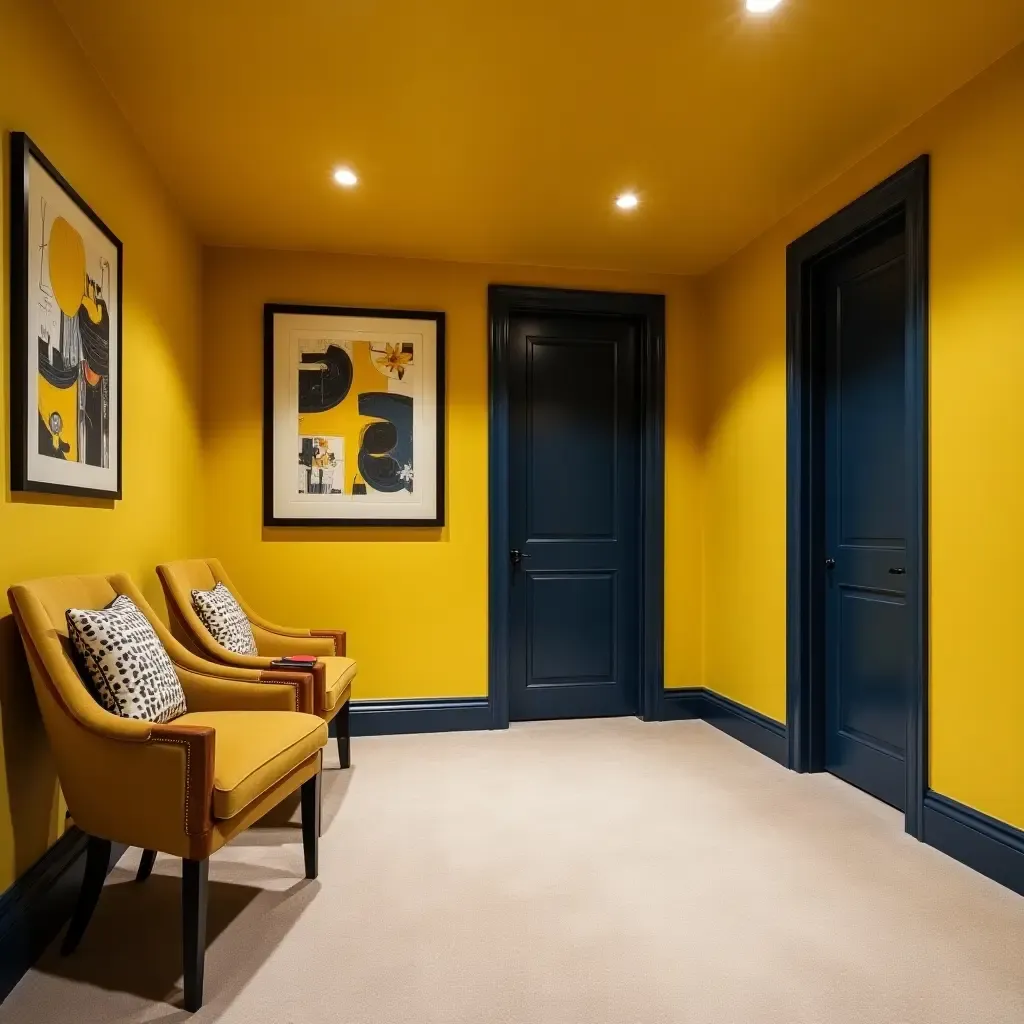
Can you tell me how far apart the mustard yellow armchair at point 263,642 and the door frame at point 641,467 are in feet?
3.24

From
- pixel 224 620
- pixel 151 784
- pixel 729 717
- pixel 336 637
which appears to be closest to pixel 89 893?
pixel 151 784

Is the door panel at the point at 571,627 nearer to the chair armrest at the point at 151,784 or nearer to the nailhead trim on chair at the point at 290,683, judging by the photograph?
the nailhead trim on chair at the point at 290,683

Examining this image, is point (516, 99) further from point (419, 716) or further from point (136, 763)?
point (419, 716)

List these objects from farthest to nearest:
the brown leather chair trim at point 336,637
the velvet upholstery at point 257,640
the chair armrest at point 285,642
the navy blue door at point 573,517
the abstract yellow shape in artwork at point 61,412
A: the navy blue door at point 573,517 → the brown leather chair trim at point 336,637 → the chair armrest at point 285,642 → the velvet upholstery at point 257,640 → the abstract yellow shape in artwork at point 61,412

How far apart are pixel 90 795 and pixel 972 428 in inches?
112

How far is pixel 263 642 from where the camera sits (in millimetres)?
3352

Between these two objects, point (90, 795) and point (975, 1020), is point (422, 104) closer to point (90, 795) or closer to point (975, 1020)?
point (90, 795)

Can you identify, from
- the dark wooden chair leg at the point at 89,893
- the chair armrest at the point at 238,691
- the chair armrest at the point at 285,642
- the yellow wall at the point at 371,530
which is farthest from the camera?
the yellow wall at the point at 371,530

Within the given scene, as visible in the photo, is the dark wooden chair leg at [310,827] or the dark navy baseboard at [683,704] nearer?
the dark wooden chair leg at [310,827]

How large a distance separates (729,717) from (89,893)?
Answer: 3100 millimetres

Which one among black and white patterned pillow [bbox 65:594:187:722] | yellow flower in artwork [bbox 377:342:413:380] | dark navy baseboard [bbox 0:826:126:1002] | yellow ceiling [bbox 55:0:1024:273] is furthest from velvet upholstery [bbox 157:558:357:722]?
yellow ceiling [bbox 55:0:1024:273]

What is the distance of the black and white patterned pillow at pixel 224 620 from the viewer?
2947 mm

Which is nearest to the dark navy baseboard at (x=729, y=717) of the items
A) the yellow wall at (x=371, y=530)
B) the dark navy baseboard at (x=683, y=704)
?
the dark navy baseboard at (x=683, y=704)

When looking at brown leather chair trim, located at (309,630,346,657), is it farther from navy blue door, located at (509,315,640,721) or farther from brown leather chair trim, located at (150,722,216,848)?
brown leather chair trim, located at (150,722,216,848)
